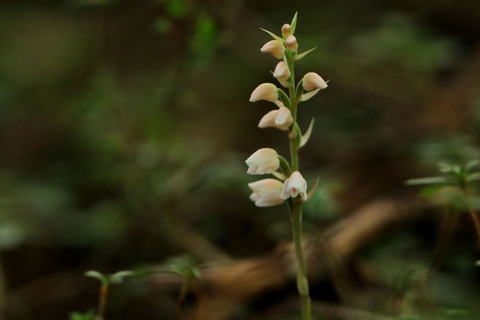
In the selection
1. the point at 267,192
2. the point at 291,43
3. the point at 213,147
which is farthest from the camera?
the point at 213,147

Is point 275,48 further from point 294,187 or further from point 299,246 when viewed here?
point 299,246

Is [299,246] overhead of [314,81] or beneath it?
beneath

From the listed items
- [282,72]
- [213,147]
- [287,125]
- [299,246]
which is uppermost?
[213,147]

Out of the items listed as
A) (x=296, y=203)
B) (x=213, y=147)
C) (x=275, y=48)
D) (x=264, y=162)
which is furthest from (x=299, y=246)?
(x=213, y=147)

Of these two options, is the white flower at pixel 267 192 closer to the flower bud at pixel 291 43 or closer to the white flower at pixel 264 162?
the white flower at pixel 264 162

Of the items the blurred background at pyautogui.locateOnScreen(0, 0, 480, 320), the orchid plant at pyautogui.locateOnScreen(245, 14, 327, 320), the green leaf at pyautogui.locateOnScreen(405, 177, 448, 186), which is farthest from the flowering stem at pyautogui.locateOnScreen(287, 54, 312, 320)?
the blurred background at pyautogui.locateOnScreen(0, 0, 480, 320)

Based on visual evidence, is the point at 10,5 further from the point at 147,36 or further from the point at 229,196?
the point at 229,196

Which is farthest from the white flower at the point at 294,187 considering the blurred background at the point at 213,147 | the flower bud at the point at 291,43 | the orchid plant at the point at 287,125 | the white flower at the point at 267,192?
the blurred background at the point at 213,147
